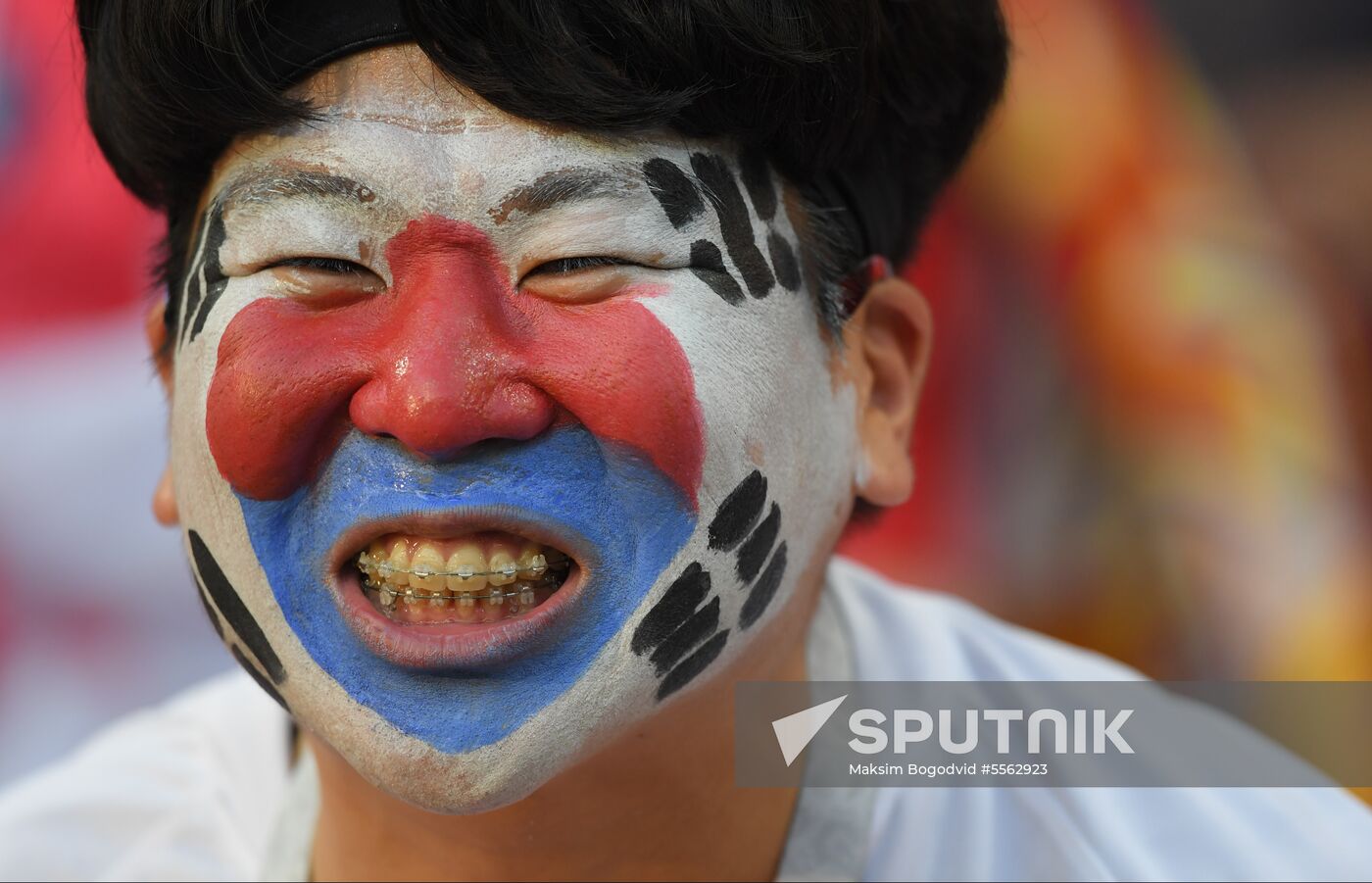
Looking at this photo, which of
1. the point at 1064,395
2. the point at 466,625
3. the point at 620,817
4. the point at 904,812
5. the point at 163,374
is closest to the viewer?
the point at 466,625

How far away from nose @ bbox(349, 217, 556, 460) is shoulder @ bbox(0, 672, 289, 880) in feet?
3.11

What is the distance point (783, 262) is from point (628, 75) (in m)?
0.28

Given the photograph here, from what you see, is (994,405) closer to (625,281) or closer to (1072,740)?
(1072,740)

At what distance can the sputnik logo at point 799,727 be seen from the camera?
180 cm

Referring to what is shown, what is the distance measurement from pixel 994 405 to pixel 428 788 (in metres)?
2.42

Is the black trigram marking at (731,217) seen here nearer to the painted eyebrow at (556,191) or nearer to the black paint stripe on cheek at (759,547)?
the painted eyebrow at (556,191)

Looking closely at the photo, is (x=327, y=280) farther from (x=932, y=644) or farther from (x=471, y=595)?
(x=932, y=644)

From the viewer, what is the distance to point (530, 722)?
142 cm

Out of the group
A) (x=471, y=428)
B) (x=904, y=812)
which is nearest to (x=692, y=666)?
(x=471, y=428)

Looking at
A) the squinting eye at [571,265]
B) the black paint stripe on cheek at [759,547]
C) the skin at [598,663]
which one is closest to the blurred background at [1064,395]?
the skin at [598,663]

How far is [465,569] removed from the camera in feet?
4.67

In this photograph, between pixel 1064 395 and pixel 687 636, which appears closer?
pixel 687 636

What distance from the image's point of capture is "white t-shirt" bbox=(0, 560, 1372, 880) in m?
1.95

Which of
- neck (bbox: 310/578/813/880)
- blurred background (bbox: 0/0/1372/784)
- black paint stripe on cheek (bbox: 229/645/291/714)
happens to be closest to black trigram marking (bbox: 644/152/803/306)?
neck (bbox: 310/578/813/880)
